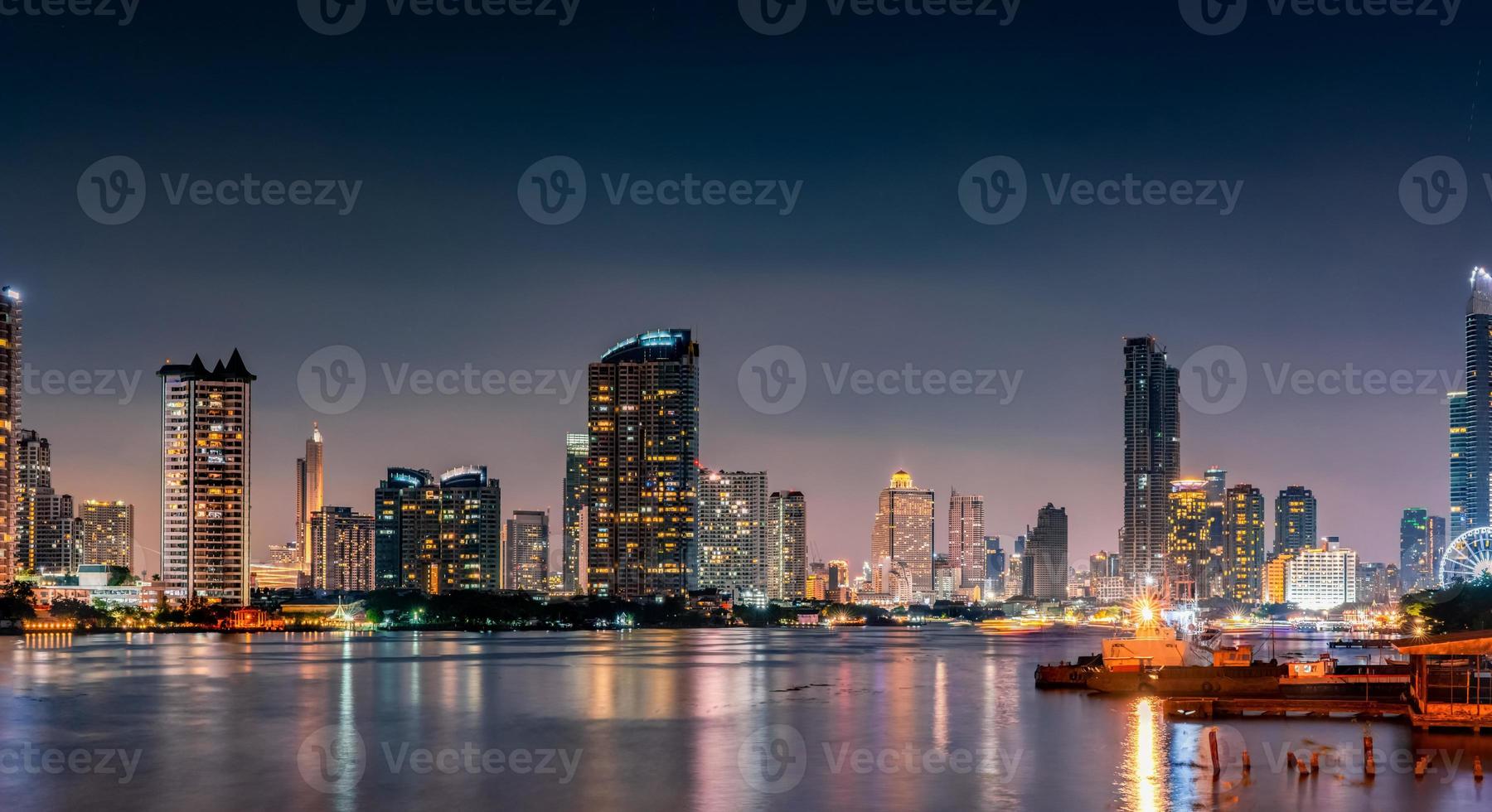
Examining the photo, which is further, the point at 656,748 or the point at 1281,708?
the point at 1281,708

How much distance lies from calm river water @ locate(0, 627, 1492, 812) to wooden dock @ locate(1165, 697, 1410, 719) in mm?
1675

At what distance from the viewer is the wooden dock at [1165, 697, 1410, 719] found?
80250mm

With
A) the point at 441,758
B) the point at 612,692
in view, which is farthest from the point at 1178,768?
the point at 612,692

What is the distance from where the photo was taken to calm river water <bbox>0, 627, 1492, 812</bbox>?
57.8 meters

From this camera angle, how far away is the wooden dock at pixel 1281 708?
8025 centimetres

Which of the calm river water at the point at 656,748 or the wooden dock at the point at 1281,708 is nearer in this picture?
the calm river water at the point at 656,748

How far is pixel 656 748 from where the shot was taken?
243 feet

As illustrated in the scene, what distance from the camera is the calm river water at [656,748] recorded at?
57.8 meters

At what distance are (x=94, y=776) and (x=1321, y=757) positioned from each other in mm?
56482

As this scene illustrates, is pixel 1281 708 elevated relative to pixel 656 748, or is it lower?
elevated

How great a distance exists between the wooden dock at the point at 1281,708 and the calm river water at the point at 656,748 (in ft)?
5.50

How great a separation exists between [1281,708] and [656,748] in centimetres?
3588

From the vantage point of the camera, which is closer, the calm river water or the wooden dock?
the calm river water

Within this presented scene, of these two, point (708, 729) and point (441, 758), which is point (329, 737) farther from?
point (708, 729)
